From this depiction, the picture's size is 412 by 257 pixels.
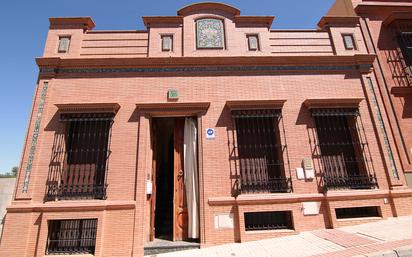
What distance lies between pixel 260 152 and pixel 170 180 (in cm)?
340

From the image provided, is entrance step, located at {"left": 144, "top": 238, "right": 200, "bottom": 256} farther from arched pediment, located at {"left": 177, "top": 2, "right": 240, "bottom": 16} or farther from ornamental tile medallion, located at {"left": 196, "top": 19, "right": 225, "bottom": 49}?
arched pediment, located at {"left": 177, "top": 2, "right": 240, "bottom": 16}

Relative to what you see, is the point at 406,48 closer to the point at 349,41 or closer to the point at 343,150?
the point at 349,41

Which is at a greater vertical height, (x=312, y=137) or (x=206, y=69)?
(x=206, y=69)

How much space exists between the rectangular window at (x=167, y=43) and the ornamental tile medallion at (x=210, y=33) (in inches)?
33.7

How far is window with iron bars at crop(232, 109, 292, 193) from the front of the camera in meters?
6.26

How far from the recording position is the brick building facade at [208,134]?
5.80m

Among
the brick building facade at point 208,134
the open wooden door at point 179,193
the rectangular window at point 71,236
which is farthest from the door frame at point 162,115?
the rectangular window at point 71,236

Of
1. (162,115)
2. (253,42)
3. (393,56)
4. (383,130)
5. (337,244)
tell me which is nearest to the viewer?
(337,244)

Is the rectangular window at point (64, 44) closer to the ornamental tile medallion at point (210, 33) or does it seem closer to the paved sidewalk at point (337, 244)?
the ornamental tile medallion at point (210, 33)

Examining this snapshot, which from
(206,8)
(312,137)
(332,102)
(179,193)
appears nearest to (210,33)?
(206,8)

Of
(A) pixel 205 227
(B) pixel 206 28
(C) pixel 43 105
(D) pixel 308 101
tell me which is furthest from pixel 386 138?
(C) pixel 43 105

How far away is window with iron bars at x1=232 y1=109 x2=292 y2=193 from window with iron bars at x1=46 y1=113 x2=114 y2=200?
145 inches

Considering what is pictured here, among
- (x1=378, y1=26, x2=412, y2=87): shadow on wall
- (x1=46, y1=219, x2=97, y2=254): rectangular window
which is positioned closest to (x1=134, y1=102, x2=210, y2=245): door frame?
(x1=46, y1=219, x2=97, y2=254): rectangular window

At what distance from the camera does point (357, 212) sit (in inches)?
255
